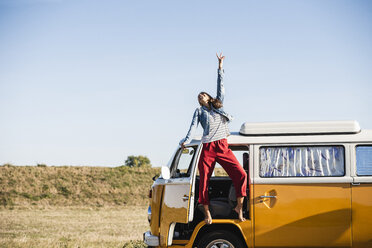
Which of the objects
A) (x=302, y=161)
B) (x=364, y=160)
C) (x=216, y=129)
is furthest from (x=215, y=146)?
(x=364, y=160)

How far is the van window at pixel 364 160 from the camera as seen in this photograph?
306 inches

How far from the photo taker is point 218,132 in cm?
816

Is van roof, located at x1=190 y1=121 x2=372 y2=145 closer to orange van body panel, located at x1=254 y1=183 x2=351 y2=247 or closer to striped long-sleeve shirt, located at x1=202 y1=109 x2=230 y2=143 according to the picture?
striped long-sleeve shirt, located at x1=202 y1=109 x2=230 y2=143

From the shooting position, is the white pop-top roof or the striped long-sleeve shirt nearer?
the white pop-top roof

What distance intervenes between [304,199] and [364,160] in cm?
110

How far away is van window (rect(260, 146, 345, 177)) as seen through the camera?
785 centimetres

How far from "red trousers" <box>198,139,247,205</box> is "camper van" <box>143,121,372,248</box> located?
14cm

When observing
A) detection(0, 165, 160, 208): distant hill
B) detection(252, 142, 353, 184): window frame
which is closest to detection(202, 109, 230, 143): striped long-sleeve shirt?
detection(252, 142, 353, 184): window frame

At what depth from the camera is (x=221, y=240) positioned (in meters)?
7.95

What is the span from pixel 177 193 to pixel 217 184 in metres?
1.32

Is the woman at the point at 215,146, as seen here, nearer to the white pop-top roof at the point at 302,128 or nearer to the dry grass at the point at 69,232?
the white pop-top roof at the point at 302,128

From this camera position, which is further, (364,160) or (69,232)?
(69,232)

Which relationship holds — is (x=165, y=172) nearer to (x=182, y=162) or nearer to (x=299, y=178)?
(x=182, y=162)

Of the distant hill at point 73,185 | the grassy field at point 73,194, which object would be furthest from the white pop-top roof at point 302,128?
the distant hill at point 73,185
